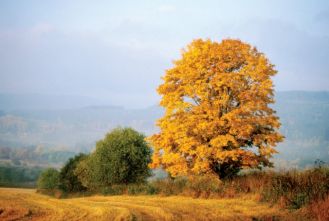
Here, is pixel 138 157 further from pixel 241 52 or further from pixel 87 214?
pixel 87 214

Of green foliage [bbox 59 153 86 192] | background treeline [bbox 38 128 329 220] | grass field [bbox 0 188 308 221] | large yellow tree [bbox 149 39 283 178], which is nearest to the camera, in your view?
grass field [bbox 0 188 308 221]

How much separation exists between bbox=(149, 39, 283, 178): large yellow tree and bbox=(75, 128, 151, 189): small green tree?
602 inches

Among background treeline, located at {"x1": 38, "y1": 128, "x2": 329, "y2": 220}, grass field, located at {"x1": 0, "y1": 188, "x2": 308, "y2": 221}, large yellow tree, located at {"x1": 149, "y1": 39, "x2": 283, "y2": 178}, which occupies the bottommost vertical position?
grass field, located at {"x1": 0, "y1": 188, "x2": 308, "y2": 221}

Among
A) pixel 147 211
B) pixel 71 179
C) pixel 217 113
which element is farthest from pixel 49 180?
pixel 147 211

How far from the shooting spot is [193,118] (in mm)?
28922

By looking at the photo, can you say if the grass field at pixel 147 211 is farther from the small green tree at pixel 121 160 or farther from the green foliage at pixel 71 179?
the green foliage at pixel 71 179

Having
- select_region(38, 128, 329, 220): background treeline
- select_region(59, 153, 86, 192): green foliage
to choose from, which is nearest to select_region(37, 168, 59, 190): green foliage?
select_region(59, 153, 86, 192): green foliage

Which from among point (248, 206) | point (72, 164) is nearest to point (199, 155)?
point (248, 206)

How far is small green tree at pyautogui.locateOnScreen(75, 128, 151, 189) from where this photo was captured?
153ft

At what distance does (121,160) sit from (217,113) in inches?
803

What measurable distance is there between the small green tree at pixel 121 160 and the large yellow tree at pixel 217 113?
15.3 m

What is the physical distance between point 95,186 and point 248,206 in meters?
34.4

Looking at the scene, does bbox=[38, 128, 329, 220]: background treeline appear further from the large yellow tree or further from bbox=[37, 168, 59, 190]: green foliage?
bbox=[37, 168, 59, 190]: green foliage

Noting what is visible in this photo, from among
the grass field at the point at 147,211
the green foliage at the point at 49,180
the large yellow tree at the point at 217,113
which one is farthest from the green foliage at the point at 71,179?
the grass field at the point at 147,211
